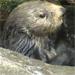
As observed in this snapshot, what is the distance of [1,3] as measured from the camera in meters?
2.95

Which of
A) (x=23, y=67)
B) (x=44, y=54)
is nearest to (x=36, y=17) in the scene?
(x=44, y=54)

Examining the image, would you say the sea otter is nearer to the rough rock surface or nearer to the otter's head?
the otter's head

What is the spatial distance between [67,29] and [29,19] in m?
0.97

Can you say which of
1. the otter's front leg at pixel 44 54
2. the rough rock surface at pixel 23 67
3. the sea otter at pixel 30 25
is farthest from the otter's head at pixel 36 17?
the rough rock surface at pixel 23 67

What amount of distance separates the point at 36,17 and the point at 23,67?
1.10 m

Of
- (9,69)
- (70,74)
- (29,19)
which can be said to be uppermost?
(29,19)

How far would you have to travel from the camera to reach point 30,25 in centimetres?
262

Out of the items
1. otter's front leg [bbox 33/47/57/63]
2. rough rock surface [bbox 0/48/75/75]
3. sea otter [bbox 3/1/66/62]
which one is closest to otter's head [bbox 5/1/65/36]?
sea otter [bbox 3/1/66/62]

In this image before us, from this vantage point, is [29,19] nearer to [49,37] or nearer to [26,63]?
[49,37]

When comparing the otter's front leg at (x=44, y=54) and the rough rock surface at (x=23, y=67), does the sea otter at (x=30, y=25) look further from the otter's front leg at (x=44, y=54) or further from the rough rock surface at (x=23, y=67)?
the rough rock surface at (x=23, y=67)

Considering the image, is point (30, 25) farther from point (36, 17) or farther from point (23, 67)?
point (23, 67)

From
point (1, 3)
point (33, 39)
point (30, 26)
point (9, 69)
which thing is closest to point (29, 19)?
point (30, 26)

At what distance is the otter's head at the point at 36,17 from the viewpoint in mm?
2619

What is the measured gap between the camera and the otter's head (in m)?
2.62
